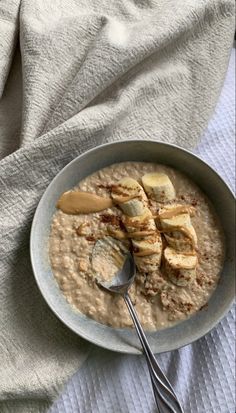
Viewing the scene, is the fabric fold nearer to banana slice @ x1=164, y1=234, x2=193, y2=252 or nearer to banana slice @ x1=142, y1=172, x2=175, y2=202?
banana slice @ x1=142, y1=172, x2=175, y2=202

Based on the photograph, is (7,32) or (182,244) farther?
(7,32)

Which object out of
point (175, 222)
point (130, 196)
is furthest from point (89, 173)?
point (175, 222)

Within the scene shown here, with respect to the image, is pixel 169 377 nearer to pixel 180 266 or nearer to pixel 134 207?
pixel 180 266

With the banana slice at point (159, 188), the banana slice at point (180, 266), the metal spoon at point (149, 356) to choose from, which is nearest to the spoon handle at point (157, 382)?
the metal spoon at point (149, 356)

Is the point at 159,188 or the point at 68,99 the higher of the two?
the point at 68,99

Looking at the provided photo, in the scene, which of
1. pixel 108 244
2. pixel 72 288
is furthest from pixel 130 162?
pixel 72 288

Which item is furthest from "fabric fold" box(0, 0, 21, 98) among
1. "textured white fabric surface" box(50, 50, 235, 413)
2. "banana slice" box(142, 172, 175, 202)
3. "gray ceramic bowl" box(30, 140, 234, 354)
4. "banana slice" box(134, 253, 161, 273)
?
"textured white fabric surface" box(50, 50, 235, 413)

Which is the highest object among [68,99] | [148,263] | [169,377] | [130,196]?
[68,99]
